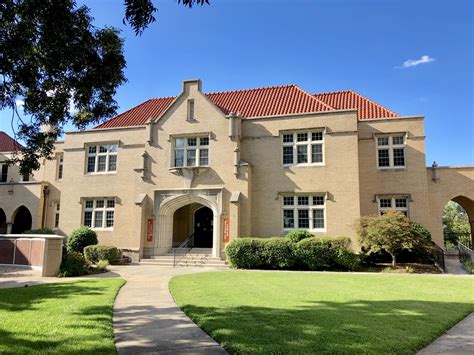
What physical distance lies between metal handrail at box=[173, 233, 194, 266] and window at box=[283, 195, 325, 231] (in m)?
6.63

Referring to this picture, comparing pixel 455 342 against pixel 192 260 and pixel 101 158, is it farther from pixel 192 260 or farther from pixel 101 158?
pixel 101 158

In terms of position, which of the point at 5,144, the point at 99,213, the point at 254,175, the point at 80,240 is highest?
the point at 5,144

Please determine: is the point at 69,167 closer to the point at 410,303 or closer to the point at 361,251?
the point at 361,251

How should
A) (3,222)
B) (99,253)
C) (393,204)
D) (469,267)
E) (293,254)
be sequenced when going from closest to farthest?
(469,267) → (293,254) → (99,253) → (393,204) → (3,222)

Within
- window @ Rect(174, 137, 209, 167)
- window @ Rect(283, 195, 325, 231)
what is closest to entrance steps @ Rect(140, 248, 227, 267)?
window @ Rect(283, 195, 325, 231)

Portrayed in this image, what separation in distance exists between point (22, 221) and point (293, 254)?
24561mm

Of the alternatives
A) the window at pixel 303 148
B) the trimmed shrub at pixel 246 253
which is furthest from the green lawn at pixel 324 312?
the window at pixel 303 148

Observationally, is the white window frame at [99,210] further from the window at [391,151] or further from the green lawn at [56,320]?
the window at [391,151]

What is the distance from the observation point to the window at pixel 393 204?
23.6m

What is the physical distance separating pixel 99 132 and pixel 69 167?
3375mm

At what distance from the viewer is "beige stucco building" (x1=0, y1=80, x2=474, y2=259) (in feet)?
76.1

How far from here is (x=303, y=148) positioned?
2406cm

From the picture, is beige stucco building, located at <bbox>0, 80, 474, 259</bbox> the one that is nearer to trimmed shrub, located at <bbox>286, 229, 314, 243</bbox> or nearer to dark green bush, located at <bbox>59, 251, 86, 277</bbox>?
trimmed shrub, located at <bbox>286, 229, 314, 243</bbox>

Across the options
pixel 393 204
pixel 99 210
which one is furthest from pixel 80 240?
pixel 393 204
